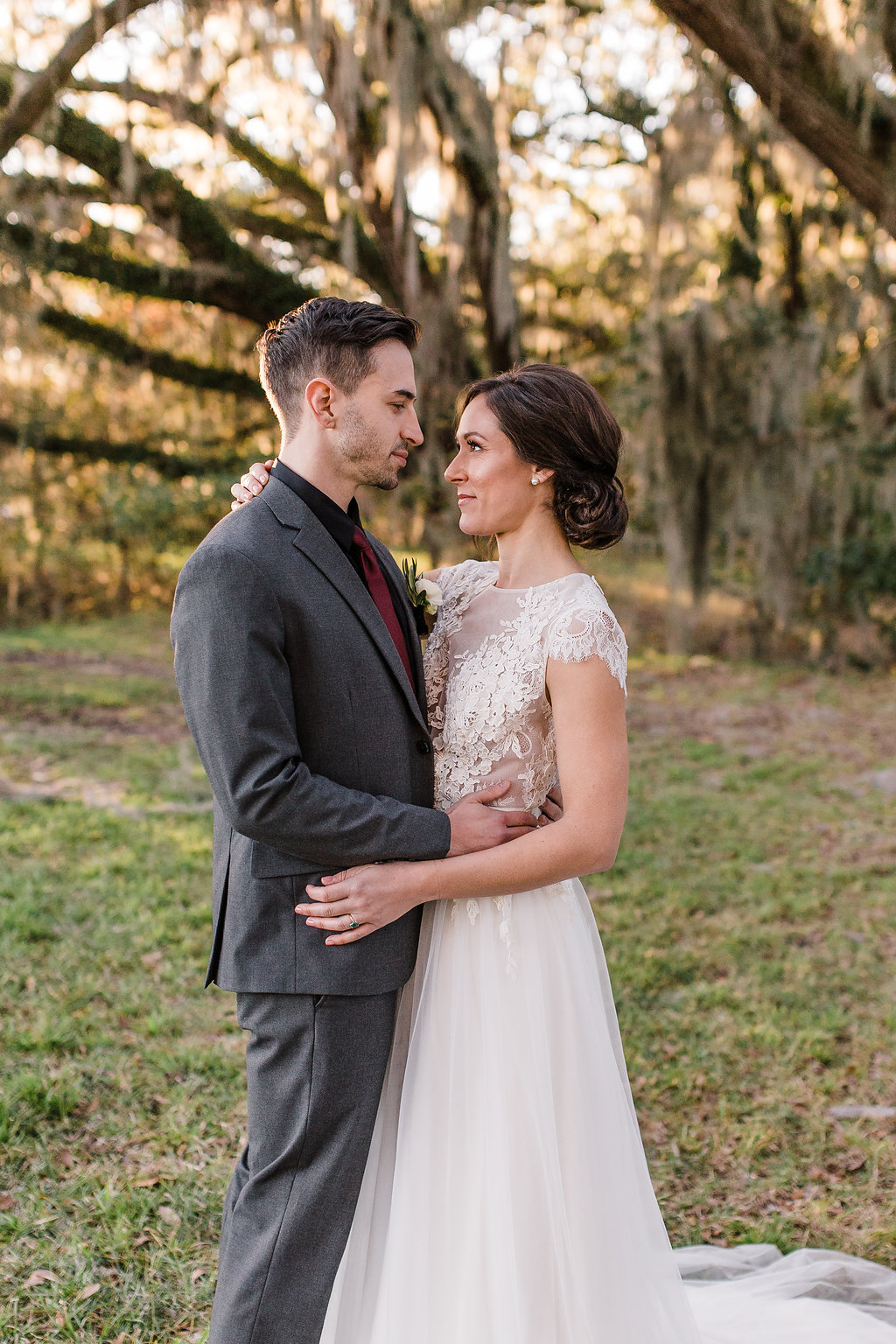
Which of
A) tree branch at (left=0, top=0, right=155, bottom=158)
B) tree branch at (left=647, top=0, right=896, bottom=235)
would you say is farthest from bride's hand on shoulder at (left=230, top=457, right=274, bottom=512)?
tree branch at (left=0, top=0, right=155, bottom=158)

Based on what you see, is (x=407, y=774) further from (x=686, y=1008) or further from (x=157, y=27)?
(x=157, y=27)

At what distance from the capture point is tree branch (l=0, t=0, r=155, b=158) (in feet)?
15.3

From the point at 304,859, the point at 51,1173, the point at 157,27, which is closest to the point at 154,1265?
the point at 51,1173

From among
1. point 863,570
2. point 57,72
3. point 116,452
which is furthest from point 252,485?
point 863,570

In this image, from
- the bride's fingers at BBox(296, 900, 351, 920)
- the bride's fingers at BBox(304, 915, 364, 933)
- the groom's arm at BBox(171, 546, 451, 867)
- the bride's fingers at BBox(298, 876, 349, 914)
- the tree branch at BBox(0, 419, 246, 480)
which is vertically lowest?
the bride's fingers at BBox(304, 915, 364, 933)

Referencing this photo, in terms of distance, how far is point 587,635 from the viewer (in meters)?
1.89

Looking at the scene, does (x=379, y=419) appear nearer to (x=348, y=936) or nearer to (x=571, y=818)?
(x=571, y=818)

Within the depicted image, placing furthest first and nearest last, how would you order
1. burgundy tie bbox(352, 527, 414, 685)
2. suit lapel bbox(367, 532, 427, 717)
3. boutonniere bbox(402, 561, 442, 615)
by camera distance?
1. boutonniere bbox(402, 561, 442, 615)
2. suit lapel bbox(367, 532, 427, 717)
3. burgundy tie bbox(352, 527, 414, 685)

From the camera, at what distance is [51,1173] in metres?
2.87

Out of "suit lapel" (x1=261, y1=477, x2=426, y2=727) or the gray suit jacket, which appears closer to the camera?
the gray suit jacket

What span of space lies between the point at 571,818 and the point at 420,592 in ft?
2.18

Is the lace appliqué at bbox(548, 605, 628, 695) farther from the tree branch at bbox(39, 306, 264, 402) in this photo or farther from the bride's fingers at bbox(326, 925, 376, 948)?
the tree branch at bbox(39, 306, 264, 402)

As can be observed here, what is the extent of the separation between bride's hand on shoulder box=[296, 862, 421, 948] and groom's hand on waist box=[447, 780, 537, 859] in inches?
4.5

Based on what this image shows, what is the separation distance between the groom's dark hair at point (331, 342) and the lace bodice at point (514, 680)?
56 centimetres
